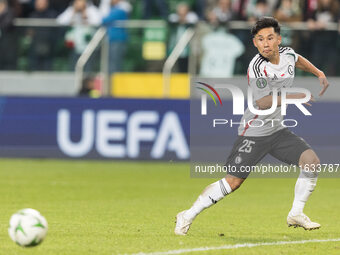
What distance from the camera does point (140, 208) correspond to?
13.1 metres

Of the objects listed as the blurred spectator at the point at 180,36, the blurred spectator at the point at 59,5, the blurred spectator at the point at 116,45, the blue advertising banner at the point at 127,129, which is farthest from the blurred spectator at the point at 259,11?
the blurred spectator at the point at 59,5

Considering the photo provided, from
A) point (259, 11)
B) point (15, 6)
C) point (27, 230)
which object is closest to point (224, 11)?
point (259, 11)

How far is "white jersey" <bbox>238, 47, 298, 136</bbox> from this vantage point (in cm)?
1002

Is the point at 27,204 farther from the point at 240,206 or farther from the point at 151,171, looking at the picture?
the point at 151,171

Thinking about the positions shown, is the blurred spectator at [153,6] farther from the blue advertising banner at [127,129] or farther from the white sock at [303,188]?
the white sock at [303,188]

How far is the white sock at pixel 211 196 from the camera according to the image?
1001 cm

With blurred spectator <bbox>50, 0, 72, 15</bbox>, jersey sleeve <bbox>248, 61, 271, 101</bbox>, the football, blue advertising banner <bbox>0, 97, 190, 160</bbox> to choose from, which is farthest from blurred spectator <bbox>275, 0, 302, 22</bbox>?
the football

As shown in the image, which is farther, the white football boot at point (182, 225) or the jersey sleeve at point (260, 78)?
the white football boot at point (182, 225)

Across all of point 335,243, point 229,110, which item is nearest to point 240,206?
point 229,110

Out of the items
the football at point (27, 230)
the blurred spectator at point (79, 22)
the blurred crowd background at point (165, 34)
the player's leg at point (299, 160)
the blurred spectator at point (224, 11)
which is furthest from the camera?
the blurred spectator at point (224, 11)

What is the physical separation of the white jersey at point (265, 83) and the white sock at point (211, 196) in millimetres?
594

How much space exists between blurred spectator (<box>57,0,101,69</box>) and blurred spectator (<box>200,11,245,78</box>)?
98.7 inches

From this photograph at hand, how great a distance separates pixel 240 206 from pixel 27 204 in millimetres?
2985

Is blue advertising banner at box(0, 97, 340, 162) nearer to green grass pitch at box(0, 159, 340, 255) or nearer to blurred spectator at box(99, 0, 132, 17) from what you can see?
green grass pitch at box(0, 159, 340, 255)
